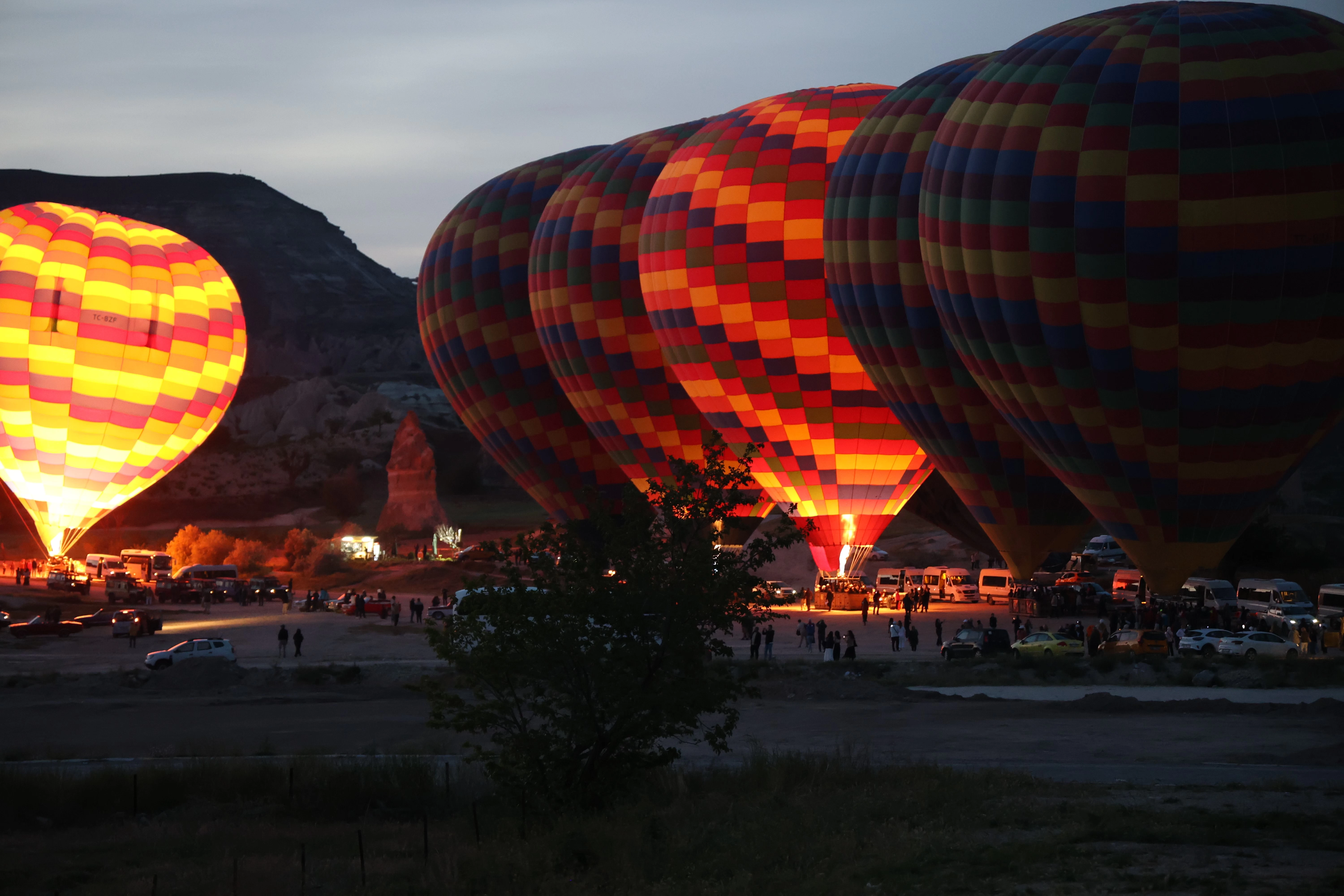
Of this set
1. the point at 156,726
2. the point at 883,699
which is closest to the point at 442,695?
the point at 156,726

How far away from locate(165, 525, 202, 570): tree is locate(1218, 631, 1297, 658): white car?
167 feet

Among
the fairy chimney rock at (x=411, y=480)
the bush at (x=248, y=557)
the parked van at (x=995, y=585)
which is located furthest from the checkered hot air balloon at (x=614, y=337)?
the fairy chimney rock at (x=411, y=480)

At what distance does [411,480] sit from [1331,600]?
2262 inches

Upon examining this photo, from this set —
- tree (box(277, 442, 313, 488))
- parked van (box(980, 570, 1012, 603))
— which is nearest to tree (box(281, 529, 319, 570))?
parked van (box(980, 570, 1012, 603))

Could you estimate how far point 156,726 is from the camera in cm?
2455

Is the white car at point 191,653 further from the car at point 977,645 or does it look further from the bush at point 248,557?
the bush at point 248,557

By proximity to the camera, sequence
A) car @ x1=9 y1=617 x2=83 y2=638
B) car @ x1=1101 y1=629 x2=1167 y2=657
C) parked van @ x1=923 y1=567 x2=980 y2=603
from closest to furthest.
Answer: car @ x1=1101 y1=629 x2=1167 y2=657 → car @ x1=9 y1=617 x2=83 y2=638 → parked van @ x1=923 y1=567 x2=980 y2=603

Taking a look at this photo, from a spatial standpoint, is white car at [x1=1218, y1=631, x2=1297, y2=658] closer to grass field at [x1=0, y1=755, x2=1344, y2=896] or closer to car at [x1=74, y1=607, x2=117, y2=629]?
grass field at [x1=0, y1=755, x2=1344, y2=896]

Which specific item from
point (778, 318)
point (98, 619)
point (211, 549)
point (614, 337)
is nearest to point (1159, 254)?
point (778, 318)

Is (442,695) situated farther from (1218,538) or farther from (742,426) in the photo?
(742,426)

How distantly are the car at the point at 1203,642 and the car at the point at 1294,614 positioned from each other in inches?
186

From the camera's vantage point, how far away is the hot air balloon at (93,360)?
44.8 metres

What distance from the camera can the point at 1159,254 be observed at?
88.2 feet

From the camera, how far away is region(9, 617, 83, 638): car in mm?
39906
